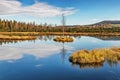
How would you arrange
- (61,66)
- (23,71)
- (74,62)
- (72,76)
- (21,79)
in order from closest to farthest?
(21,79)
(72,76)
(23,71)
(61,66)
(74,62)

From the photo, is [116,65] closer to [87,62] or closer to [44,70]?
[87,62]

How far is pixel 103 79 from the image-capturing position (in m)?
21.0

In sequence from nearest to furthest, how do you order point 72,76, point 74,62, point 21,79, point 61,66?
1. point 21,79
2. point 72,76
3. point 61,66
4. point 74,62

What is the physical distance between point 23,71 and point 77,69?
18.4 ft

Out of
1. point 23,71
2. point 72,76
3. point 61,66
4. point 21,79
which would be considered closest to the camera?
point 21,79

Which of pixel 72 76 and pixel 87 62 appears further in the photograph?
pixel 87 62

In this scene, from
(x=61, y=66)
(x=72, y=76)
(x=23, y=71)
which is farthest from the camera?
(x=61, y=66)

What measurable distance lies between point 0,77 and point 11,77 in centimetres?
96

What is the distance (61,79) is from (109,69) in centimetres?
701

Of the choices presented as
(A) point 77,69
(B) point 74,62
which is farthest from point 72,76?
(B) point 74,62

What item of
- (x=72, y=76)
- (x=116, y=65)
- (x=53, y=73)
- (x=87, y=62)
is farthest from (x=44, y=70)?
(x=116, y=65)

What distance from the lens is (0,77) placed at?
69.9 ft

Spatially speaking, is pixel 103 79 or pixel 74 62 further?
pixel 74 62

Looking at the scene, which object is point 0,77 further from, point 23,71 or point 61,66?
point 61,66
